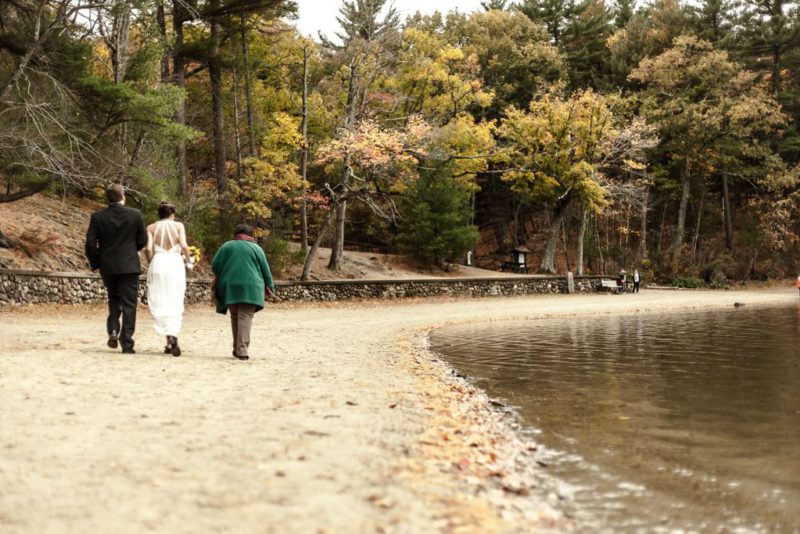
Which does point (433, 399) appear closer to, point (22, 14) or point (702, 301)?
point (22, 14)

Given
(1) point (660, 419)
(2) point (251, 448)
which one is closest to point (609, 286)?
(1) point (660, 419)

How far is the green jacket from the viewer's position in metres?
8.56

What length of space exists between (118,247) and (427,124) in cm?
2029

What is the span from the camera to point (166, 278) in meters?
8.55

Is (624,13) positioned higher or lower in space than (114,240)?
higher

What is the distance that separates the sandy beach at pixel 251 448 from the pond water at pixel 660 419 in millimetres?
394

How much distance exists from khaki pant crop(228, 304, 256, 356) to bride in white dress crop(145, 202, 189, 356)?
2.12 feet

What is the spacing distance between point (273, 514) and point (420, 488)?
87cm

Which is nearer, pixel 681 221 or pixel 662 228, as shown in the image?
pixel 681 221

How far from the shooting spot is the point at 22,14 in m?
17.1

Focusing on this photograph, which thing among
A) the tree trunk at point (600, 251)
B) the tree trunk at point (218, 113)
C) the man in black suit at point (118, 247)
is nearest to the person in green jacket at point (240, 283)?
the man in black suit at point (118, 247)

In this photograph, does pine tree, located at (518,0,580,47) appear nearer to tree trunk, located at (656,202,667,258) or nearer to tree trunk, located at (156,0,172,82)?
tree trunk, located at (656,202,667,258)

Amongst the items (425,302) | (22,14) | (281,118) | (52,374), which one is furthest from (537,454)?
(281,118)

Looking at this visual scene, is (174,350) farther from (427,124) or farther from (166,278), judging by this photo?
(427,124)
